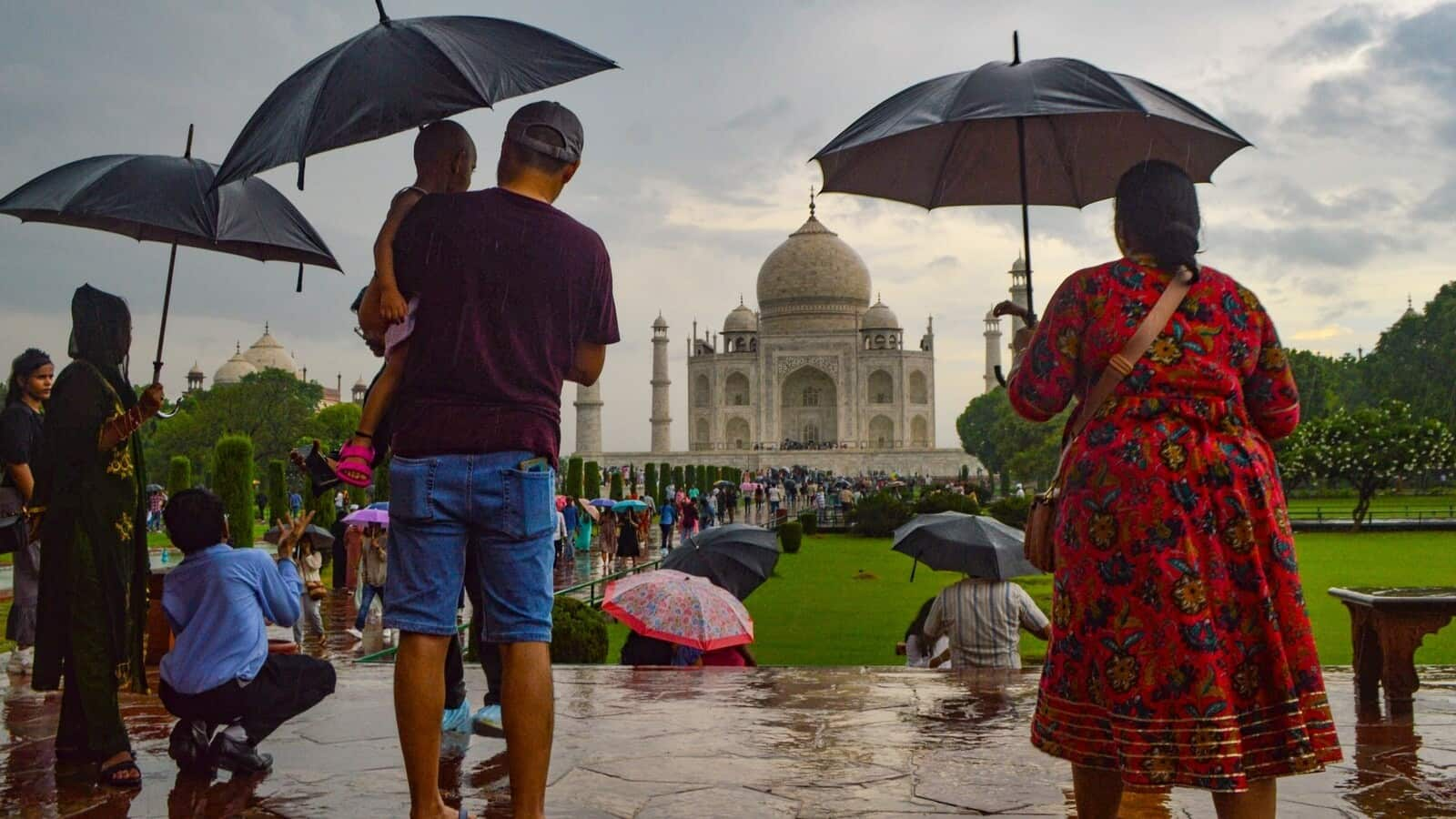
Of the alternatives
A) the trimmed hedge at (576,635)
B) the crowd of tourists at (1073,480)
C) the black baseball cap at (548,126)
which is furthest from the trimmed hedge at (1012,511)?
the black baseball cap at (548,126)

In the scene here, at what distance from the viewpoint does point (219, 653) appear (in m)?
3.06

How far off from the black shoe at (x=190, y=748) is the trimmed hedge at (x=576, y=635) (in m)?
3.10

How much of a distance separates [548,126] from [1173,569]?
1279 mm

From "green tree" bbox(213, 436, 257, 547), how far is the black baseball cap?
8552mm

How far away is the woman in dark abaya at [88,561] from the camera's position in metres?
2.93

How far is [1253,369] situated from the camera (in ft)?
7.28

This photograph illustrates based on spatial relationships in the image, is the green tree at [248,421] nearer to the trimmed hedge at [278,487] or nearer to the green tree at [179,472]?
the trimmed hedge at [278,487]

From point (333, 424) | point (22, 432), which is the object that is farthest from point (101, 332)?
point (333, 424)

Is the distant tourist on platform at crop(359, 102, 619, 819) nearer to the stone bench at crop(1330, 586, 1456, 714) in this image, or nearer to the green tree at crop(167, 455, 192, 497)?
the stone bench at crop(1330, 586, 1456, 714)

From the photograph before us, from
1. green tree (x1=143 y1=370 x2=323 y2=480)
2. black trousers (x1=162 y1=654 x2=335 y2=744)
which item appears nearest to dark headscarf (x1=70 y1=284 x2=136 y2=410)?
black trousers (x1=162 y1=654 x2=335 y2=744)

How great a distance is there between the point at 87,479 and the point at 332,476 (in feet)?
1.94

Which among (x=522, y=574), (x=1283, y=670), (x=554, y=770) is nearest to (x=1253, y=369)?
(x=1283, y=670)

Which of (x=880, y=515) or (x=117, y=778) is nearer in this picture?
(x=117, y=778)

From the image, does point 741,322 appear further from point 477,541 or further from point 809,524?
point 477,541
